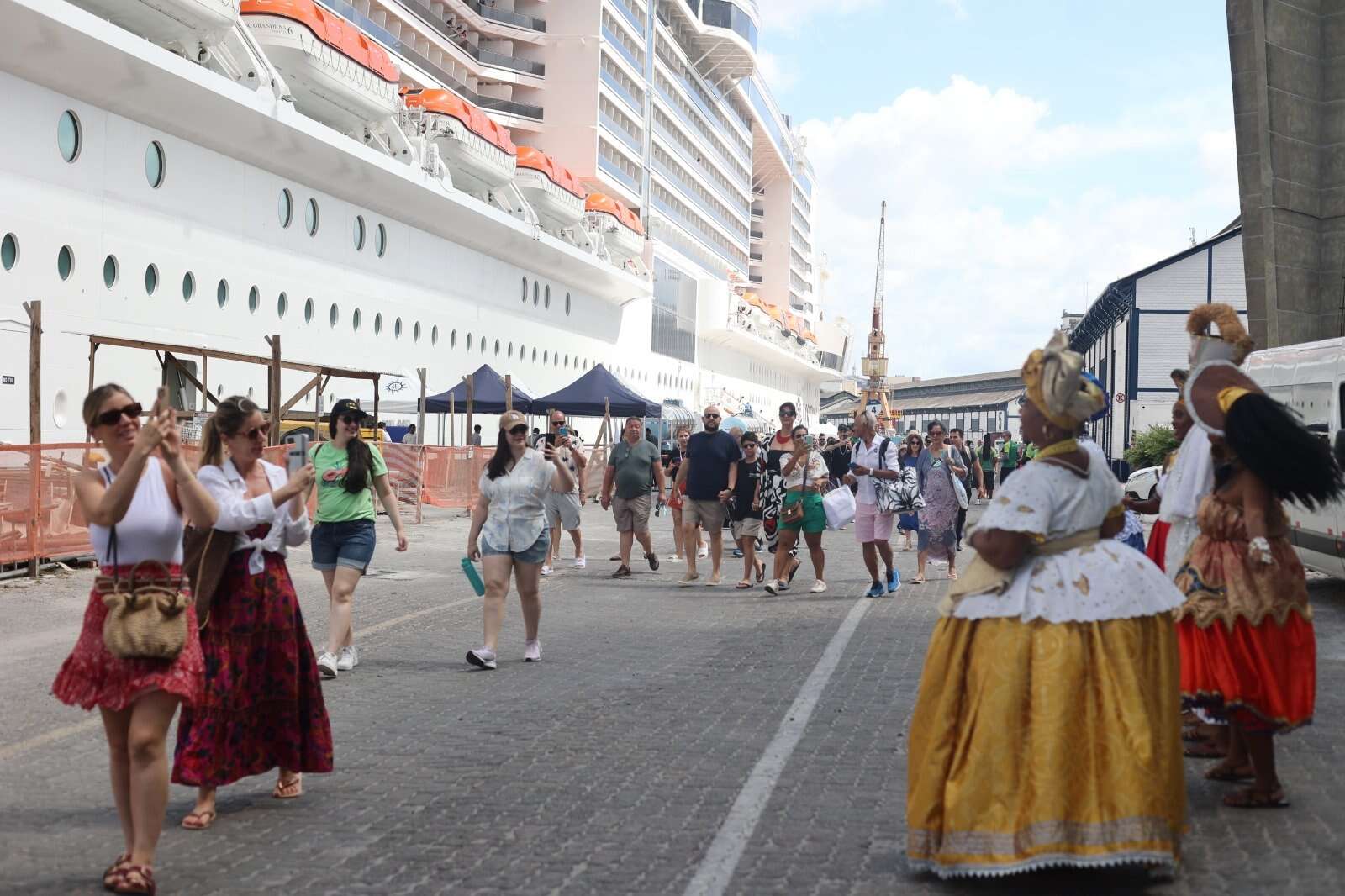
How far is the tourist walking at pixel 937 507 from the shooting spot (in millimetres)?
15922

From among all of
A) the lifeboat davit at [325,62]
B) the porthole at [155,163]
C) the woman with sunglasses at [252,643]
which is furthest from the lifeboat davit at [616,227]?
the woman with sunglasses at [252,643]

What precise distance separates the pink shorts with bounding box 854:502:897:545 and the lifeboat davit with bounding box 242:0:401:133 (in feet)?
75.6

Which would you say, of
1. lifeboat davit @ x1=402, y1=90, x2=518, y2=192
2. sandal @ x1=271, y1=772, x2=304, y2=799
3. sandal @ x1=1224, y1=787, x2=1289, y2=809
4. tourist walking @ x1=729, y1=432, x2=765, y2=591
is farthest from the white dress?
lifeboat davit @ x1=402, y1=90, x2=518, y2=192

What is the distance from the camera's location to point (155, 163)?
94.1 feet

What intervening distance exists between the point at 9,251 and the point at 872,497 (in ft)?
51.4

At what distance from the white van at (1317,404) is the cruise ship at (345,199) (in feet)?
41.9

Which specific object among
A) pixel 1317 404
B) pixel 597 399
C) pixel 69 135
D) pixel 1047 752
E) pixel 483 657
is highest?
pixel 69 135

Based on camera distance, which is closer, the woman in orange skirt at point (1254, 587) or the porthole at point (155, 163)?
the woman in orange skirt at point (1254, 587)

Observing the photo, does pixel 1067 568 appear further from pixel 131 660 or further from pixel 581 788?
pixel 131 660

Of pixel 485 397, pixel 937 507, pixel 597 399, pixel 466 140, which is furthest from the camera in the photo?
pixel 466 140

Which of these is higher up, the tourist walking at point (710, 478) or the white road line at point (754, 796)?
the tourist walking at point (710, 478)

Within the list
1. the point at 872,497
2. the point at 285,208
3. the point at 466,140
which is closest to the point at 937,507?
the point at 872,497

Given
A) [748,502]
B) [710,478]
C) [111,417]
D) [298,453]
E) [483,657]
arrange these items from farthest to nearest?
[710,478], [748,502], [483,657], [298,453], [111,417]

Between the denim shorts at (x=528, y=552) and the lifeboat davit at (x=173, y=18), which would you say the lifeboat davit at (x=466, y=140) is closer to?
the lifeboat davit at (x=173, y=18)
